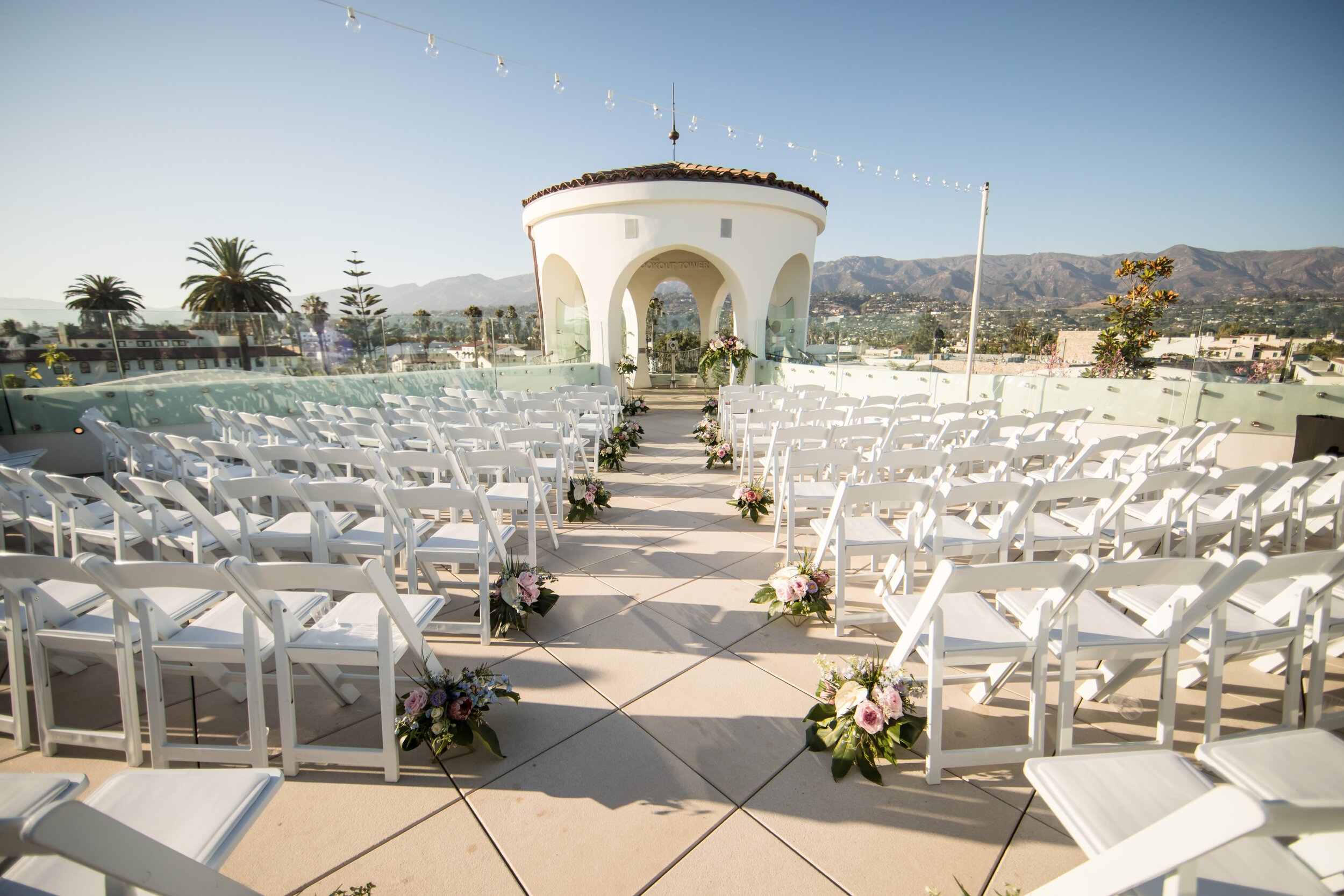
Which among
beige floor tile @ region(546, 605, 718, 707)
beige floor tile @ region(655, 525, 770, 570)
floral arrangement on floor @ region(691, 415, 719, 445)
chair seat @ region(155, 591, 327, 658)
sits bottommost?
beige floor tile @ region(546, 605, 718, 707)

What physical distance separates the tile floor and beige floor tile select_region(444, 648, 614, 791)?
0.03 feet

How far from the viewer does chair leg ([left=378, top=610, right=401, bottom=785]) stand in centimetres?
202

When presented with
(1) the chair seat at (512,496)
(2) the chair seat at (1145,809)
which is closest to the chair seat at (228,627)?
(1) the chair seat at (512,496)

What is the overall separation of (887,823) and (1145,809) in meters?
0.82

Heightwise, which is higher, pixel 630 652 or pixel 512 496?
pixel 512 496

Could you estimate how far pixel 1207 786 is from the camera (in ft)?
4.81

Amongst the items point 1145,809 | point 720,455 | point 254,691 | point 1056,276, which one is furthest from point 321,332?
point 1056,276

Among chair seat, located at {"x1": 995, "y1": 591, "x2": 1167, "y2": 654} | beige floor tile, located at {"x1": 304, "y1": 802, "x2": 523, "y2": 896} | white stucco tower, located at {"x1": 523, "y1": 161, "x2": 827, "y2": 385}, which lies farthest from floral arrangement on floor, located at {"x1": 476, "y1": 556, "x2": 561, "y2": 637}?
white stucco tower, located at {"x1": 523, "y1": 161, "x2": 827, "y2": 385}

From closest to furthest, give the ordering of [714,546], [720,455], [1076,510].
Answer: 1. [1076,510]
2. [714,546]
3. [720,455]

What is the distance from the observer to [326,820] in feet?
6.47

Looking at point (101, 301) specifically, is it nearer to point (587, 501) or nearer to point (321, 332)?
point (321, 332)

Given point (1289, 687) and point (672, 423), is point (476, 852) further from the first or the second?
point (672, 423)

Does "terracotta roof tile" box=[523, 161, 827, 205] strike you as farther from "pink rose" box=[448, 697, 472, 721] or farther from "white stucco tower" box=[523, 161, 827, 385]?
"pink rose" box=[448, 697, 472, 721]

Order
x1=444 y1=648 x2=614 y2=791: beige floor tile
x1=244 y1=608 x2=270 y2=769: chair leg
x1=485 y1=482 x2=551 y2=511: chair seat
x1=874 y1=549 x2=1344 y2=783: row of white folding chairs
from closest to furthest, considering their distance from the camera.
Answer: x1=874 y1=549 x2=1344 y2=783: row of white folding chairs, x1=244 y1=608 x2=270 y2=769: chair leg, x1=444 y1=648 x2=614 y2=791: beige floor tile, x1=485 y1=482 x2=551 y2=511: chair seat
